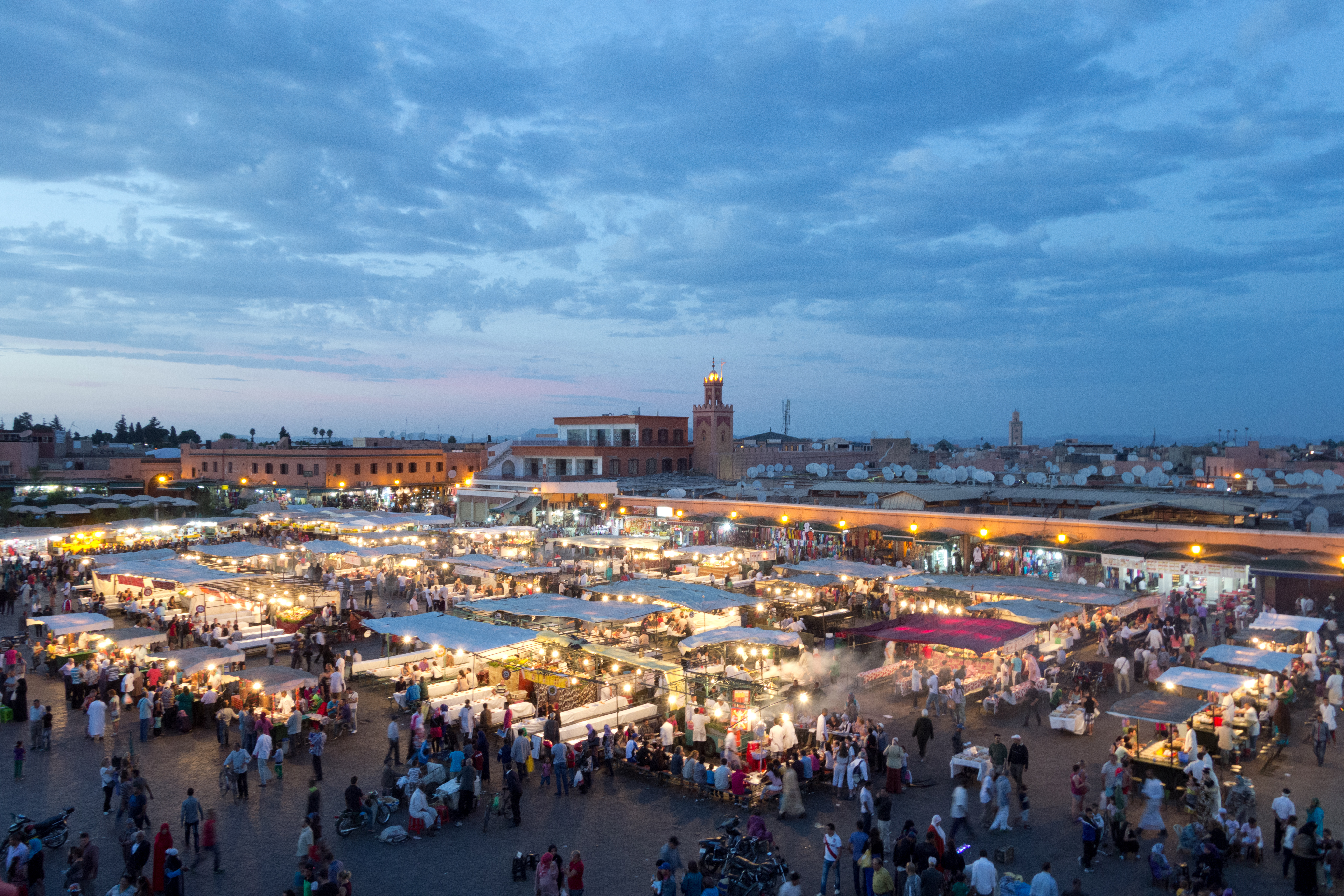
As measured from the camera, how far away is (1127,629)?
66.3 feet

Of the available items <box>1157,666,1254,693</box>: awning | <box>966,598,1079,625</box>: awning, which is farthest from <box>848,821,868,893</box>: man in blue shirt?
<box>966,598,1079,625</box>: awning

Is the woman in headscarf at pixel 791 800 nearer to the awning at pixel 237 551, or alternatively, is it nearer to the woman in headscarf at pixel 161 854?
the woman in headscarf at pixel 161 854

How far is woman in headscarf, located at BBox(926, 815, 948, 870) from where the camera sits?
9836 mm

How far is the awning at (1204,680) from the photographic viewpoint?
46.4 feet

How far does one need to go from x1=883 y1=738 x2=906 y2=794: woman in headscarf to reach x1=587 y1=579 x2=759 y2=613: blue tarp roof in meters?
7.92

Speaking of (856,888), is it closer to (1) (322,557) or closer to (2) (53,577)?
(1) (322,557)

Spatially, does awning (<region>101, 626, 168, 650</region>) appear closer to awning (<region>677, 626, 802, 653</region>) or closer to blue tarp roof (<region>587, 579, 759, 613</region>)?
blue tarp roof (<region>587, 579, 759, 613</region>)

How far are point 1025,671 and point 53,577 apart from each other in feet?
99.2

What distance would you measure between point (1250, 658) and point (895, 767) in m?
7.66

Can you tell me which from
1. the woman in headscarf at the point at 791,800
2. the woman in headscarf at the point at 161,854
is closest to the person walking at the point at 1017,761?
the woman in headscarf at the point at 791,800

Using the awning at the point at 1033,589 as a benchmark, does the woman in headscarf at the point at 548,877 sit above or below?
below

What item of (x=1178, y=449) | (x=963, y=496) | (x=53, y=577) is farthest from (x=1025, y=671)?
(x=1178, y=449)

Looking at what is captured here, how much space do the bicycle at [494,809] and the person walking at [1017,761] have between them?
7172 millimetres

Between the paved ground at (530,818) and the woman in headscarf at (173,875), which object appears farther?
the paved ground at (530,818)
